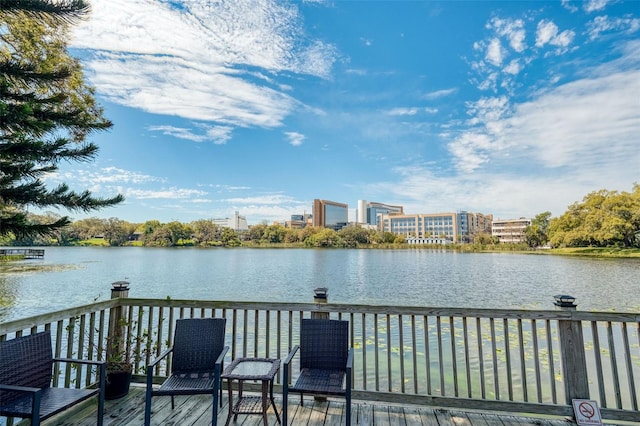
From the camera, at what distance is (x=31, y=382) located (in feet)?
6.57

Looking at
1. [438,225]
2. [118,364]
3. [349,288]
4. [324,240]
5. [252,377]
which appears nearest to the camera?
[252,377]

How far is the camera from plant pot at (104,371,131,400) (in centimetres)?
279

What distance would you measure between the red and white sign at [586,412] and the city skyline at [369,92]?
5078mm

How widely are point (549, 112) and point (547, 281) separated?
906 centimetres

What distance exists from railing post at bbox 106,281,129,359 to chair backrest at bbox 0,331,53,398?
2.41 feet

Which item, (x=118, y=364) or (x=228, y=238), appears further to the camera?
(x=228, y=238)

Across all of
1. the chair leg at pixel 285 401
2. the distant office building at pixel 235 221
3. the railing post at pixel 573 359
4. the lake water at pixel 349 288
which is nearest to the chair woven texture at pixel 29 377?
the chair leg at pixel 285 401

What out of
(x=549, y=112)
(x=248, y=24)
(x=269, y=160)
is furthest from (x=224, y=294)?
(x=269, y=160)

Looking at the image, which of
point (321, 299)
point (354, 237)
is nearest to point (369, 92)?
point (321, 299)

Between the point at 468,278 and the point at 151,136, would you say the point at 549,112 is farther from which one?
the point at 151,136

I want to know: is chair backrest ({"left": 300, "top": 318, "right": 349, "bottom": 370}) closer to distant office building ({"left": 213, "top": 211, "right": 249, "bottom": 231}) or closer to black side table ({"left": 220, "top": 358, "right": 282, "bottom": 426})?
black side table ({"left": 220, "top": 358, "right": 282, "bottom": 426})

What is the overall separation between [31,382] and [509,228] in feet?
300

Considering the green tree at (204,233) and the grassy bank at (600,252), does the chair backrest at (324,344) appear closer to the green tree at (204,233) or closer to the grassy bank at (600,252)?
the grassy bank at (600,252)

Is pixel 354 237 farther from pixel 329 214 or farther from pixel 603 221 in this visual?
pixel 603 221
